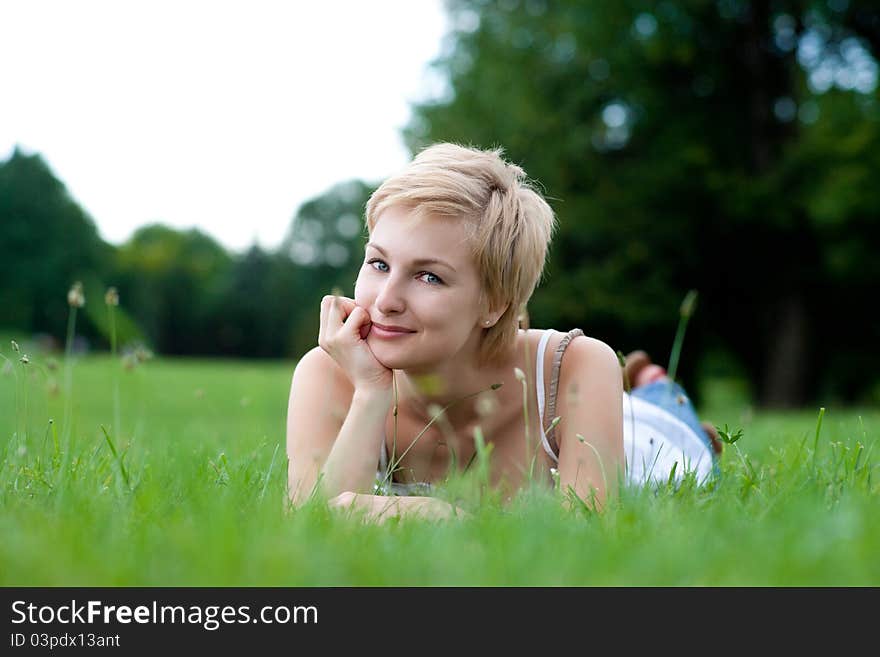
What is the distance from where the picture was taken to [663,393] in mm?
4562

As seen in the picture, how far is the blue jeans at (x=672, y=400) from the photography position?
4160 millimetres

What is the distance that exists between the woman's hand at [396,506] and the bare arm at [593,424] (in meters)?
0.49

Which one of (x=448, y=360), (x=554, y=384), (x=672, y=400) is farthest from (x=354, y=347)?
(x=672, y=400)

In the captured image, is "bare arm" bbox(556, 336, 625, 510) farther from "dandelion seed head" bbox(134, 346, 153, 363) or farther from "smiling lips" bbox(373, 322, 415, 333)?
"dandelion seed head" bbox(134, 346, 153, 363)

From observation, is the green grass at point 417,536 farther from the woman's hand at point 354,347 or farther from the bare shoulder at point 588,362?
the bare shoulder at point 588,362

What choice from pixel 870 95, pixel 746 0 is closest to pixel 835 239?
pixel 870 95

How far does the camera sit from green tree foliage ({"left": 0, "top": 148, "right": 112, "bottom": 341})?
4191 cm

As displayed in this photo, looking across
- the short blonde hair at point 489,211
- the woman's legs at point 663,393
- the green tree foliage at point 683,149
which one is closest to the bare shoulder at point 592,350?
the short blonde hair at point 489,211

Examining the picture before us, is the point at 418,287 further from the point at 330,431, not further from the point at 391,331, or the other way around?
the point at 330,431

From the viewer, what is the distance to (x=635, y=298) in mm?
15422
